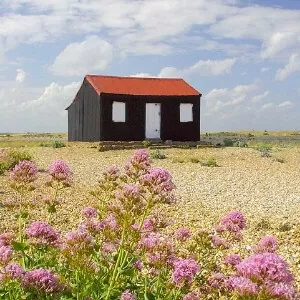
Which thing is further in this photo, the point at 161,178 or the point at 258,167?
the point at 258,167

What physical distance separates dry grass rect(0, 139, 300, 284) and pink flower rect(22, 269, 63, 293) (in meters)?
5.29

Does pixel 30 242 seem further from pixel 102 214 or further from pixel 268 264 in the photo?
pixel 268 264

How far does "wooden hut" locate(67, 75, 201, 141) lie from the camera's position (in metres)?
31.9

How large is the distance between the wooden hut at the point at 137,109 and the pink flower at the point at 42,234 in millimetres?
27216

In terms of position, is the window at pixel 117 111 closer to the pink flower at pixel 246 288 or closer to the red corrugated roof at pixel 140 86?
the red corrugated roof at pixel 140 86

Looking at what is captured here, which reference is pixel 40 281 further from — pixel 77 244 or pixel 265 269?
pixel 265 269

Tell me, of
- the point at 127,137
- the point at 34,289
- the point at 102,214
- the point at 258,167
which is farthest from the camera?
the point at 127,137

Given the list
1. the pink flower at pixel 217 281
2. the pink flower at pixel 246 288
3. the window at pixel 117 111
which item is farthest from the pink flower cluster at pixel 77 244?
the window at pixel 117 111

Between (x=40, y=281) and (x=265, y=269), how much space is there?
1462 mm

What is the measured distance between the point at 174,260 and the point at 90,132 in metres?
29.5

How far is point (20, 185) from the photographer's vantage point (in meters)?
5.00

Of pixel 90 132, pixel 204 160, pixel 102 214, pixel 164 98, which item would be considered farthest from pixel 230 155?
pixel 102 214

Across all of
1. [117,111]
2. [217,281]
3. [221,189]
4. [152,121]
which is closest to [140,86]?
[152,121]

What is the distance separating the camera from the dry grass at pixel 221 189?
36.5ft
